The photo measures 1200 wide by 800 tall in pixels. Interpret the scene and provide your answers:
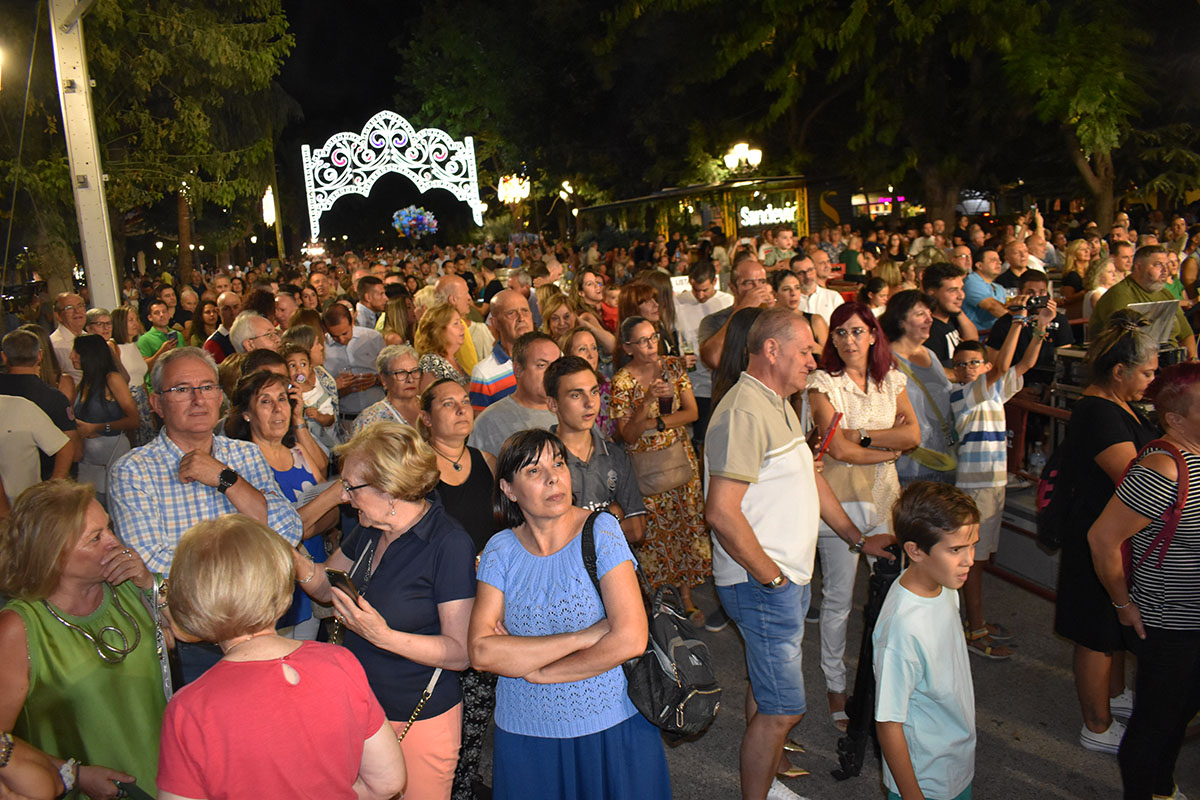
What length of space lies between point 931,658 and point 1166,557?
1.12 meters

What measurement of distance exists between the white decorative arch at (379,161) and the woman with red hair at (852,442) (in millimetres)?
18359

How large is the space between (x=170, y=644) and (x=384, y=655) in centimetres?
76

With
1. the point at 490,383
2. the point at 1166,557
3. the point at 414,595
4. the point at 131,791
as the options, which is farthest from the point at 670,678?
the point at 490,383

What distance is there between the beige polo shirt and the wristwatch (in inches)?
71.3

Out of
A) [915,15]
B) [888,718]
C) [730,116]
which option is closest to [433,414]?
[888,718]

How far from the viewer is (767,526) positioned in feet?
11.4

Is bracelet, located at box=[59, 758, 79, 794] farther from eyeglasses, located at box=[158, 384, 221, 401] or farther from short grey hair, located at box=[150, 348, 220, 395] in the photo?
short grey hair, located at box=[150, 348, 220, 395]

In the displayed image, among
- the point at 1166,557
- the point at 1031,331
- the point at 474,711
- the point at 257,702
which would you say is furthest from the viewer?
the point at 1031,331

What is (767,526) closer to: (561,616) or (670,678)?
(670,678)

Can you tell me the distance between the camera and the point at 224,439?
3.86 meters

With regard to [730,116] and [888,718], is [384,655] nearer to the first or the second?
[888,718]

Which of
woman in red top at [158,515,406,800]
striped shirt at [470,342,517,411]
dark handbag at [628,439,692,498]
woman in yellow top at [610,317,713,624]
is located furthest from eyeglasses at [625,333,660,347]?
woman in red top at [158,515,406,800]

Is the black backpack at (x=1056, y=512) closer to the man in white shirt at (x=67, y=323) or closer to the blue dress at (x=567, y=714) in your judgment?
the blue dress at (x=567, y=714)

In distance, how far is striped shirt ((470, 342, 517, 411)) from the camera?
5.91 meters
